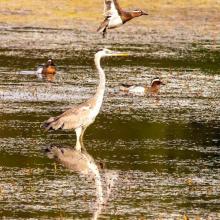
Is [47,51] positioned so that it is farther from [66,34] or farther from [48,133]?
[48,133]

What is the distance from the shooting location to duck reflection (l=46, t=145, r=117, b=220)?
39.2 feet

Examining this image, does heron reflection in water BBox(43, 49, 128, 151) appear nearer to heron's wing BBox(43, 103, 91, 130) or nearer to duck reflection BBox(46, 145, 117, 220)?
heron's wing BBox(43, 103, 91, 130)

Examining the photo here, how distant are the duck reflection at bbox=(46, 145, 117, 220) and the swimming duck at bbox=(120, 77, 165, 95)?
5844 mm

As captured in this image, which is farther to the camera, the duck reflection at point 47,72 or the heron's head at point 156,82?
the duck reflection at point 47,72

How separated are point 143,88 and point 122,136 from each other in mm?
5197

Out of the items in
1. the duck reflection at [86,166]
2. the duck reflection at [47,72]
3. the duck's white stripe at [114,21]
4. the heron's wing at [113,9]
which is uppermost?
Answer: the heron's wing at [113,9]

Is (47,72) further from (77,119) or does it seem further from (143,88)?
(77,119)

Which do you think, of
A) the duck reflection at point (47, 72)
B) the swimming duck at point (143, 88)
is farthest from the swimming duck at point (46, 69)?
the swimming duck at point (143, 88)

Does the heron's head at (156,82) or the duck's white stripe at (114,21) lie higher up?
the duck's white stripe at (114,21)

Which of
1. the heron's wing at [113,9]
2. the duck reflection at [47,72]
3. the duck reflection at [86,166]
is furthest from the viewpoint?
the duck reflection at [47,72]

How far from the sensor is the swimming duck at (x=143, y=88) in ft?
67.2

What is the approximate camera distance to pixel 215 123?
56.6 ft

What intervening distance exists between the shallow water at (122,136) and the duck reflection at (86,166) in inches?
4.1

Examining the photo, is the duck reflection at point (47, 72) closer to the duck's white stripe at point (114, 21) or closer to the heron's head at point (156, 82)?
the heron's head at point (156, 82)
